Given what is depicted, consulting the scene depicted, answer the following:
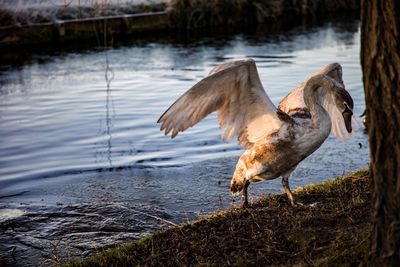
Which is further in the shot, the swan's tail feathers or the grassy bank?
the swan's tail feathers

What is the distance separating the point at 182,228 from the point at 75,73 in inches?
430

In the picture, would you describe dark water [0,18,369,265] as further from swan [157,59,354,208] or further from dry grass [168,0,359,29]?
dry grass [168,0,359,29]

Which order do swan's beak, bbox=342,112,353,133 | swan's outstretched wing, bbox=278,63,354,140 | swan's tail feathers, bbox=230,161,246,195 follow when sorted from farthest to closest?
swan's tail feathers, bbox=230,161,246,195, swan's outstretched wing, bbox=278,63,354,140, swan's beak, bbox=342,112,353,133

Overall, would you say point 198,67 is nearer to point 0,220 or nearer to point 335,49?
point 335,49

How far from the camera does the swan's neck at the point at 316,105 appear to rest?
6227mm

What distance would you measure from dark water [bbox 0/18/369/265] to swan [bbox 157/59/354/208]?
0.98m

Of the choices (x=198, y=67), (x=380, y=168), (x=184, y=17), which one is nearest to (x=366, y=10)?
(x=380, y=168)

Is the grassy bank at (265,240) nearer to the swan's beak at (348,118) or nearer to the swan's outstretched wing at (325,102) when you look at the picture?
the swan's beak at (348,118)

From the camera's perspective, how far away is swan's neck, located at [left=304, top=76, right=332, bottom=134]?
20.4 ft

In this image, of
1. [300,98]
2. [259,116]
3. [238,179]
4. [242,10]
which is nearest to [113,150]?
[238,179]

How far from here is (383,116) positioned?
4.08 meters

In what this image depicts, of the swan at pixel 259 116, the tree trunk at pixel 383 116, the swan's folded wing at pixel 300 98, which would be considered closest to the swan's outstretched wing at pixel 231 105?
the swan at pixel 259 116

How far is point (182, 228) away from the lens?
5797 millimetres

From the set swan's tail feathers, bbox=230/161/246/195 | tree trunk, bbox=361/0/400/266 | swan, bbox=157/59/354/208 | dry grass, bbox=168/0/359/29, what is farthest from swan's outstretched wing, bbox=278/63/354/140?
dry grass, bbox=168/0/359/29
